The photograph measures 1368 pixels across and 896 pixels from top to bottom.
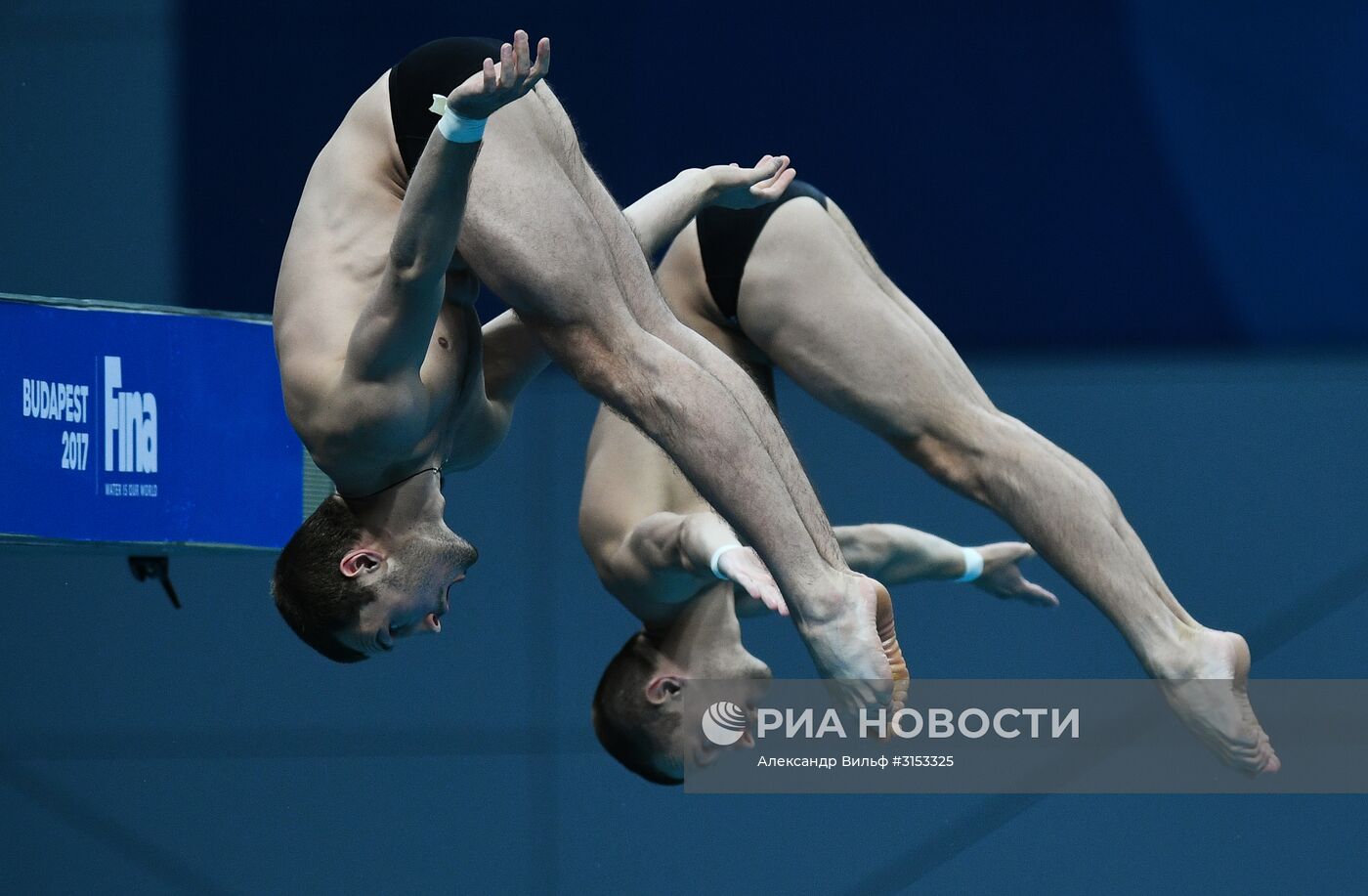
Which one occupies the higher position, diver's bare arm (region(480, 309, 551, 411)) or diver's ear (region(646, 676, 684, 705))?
diver's bare arm (region(480, 309, 551, 411))

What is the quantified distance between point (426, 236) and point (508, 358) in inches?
34.0

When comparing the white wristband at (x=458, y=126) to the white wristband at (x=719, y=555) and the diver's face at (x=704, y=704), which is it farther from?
the diver's face at (x=704, y=704)

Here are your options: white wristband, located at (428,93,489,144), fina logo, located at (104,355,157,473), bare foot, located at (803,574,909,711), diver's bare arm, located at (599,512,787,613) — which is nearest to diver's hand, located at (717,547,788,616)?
diver's bare arm, located at (599,512,787,613)

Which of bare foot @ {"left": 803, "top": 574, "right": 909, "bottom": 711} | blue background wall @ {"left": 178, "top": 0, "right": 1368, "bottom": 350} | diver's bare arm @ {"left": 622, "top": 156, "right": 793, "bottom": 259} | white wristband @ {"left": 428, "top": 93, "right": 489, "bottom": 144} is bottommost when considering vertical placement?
bare foot @ {"left": 803, "top": 574, "right": 909, "bottom": 711}

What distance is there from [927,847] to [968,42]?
2461mm

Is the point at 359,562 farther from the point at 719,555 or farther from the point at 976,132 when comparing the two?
the point at 976,132

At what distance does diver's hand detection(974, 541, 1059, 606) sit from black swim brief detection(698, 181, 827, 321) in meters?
0.99

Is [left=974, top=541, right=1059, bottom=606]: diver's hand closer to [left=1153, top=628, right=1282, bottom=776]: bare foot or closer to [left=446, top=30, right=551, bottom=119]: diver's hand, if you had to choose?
[left=1153, top=628, right=1282, bottom=776]: bare foot

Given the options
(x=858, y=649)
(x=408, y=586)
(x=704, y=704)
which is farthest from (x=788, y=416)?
(x=858, y=649)

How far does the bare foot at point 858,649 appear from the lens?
2918mm

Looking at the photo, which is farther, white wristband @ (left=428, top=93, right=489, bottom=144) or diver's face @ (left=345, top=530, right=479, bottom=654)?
diver's face @ (left=345, top=530, right=479, bottom=654)

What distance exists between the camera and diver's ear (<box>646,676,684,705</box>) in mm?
4320

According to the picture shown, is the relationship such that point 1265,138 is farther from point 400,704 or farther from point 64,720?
point 64,720

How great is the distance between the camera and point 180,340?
502 centimetres
